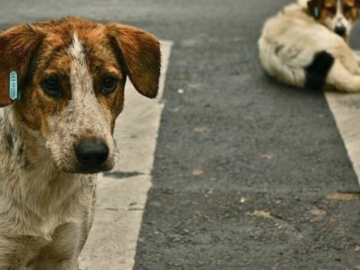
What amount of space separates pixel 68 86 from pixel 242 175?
3086 millimetres

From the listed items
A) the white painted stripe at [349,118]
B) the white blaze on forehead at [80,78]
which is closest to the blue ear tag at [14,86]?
the white blaze on forehead at [80,78]

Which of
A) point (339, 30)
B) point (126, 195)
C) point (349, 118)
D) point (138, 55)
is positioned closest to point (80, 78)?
point (138, 55)

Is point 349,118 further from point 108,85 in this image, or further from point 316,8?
point 108,85

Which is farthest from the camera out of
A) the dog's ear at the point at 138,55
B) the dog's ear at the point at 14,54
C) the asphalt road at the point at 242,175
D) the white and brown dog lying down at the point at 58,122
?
the asphalt road at the point at 242,175

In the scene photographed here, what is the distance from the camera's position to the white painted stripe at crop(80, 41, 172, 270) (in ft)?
19.8

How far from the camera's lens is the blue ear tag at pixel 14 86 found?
4520 mm

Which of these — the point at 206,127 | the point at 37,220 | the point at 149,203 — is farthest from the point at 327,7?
the point at 37,220

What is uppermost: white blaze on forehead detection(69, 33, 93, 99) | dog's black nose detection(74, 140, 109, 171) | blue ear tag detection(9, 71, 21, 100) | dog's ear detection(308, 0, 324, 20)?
white blaze on forehead detection(69, 33, 93, 99)

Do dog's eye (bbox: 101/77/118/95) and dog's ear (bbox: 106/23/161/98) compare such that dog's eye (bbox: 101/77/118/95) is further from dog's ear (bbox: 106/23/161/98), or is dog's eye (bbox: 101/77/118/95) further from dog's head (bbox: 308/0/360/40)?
dog's head (bbox: 308/0/360/40)

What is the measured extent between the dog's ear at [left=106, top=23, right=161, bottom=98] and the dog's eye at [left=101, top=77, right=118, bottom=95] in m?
0.23

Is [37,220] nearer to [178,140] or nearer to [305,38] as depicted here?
[178,140]

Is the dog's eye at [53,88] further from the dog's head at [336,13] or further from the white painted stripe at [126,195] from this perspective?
the dog's head at [336,13]

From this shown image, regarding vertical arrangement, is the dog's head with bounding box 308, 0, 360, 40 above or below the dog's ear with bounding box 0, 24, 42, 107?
below

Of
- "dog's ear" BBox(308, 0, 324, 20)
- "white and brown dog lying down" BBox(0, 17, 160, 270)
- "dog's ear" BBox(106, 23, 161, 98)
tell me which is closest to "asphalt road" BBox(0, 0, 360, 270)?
"dog's ear" BBox(308, 0, 324, 20)
